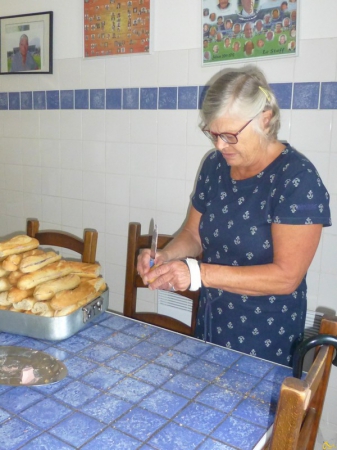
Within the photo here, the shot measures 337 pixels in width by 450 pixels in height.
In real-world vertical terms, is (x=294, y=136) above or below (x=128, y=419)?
above

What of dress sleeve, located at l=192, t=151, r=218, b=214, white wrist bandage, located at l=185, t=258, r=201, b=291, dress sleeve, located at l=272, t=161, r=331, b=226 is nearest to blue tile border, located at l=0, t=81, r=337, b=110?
dress sleeve, located at l=192, t=151, r=218, b=214

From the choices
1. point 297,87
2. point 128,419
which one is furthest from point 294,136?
point 128,419

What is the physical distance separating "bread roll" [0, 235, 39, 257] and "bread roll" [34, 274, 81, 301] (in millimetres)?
199

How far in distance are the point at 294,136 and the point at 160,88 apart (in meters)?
0.70

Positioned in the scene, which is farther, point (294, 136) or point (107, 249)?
point (107, 249)

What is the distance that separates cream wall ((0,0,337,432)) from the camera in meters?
1.83

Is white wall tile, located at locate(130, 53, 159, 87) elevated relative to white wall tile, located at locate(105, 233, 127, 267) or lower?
elevated

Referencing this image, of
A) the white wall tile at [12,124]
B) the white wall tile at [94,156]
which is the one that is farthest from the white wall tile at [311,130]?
the white wall tile at [12,124]

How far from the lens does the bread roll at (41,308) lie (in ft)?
4.09

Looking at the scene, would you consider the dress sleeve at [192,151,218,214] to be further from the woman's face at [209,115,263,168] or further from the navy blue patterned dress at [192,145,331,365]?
the woman's face at [209,115,263,168]

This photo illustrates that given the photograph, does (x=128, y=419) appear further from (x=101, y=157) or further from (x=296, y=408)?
(x=101, y=157)

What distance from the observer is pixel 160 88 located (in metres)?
2.18

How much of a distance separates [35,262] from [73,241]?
21.0 inches

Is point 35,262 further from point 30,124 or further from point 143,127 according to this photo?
point 30,124
